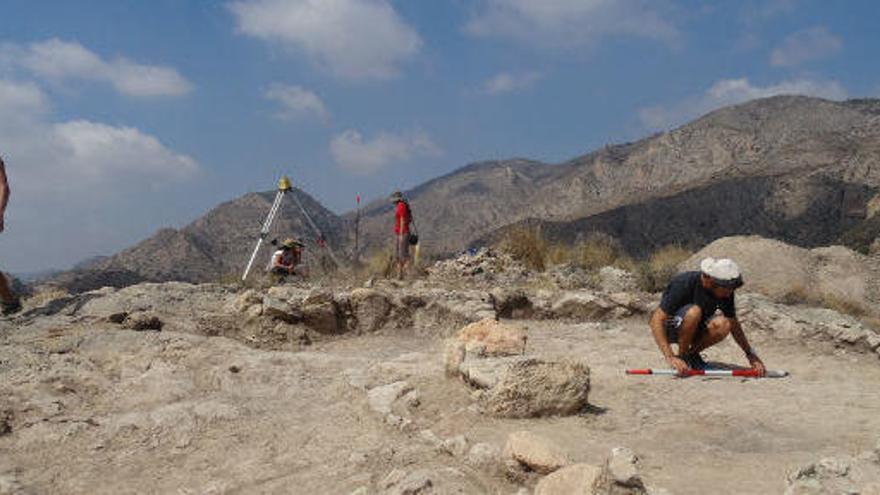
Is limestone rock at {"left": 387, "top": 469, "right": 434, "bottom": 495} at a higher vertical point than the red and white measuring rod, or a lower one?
lower

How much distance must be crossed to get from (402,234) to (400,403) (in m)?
6.65

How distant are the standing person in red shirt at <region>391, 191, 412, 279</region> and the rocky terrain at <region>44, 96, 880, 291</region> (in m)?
6.56

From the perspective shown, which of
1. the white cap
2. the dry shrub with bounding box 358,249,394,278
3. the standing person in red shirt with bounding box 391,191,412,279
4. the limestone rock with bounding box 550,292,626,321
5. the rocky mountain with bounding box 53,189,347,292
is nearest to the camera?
the white cap

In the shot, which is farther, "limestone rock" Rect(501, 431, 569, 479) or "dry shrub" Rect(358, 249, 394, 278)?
"dry shrub" Rect(358, 249, 394, 278)

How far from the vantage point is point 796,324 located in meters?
8.05

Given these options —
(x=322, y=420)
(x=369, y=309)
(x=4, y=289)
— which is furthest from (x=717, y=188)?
(x=322, y=420)

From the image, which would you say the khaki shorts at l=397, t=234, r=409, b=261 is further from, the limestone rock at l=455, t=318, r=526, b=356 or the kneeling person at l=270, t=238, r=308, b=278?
the limestone rock at l=455, t=318, r=526, b=356

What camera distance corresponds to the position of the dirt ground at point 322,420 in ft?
13.9

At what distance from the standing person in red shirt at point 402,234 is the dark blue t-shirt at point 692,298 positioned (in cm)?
560

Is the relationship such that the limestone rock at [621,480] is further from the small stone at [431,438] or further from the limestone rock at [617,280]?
the limestone rock at [617,280]

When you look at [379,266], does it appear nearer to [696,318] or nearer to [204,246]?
[696,318]

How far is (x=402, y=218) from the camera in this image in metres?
12.1

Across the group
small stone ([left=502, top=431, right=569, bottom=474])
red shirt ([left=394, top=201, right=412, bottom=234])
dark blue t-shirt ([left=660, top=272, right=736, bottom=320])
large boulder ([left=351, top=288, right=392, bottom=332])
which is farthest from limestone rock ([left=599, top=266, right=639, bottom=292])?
small stone ([left=502, top=431, right=569, bottom=474])

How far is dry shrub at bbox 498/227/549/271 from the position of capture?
12838 mm
